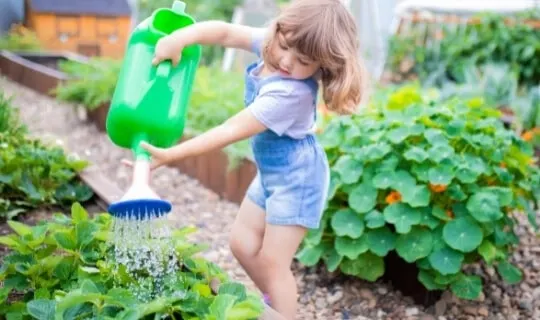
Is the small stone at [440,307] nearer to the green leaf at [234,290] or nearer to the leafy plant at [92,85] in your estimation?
the green leaf at [234,290]

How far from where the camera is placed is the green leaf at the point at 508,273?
2.76 m

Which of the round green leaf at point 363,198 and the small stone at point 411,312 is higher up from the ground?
the round green leaf at point 363,198

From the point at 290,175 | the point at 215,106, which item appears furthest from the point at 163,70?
the point at 215,106

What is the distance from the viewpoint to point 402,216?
8.70 ft

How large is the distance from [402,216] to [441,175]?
0.19m

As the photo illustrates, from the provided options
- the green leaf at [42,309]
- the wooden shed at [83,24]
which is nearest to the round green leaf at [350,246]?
→ the green leaf at [42,309]

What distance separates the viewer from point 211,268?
2.15 m

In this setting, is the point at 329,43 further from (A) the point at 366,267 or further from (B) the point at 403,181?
(A) the point at 366,267

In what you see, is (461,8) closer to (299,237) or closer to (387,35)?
(387,35)

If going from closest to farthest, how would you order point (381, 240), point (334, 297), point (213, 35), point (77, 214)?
1. point (213, 35)
2. point (77, 214)
3. point (381, 240)
4. point (334, 297)

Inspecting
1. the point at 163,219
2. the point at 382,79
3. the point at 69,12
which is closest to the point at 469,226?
the point at 163,219

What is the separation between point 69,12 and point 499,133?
7.03 metres

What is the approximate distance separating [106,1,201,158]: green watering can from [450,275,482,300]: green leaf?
119 cm

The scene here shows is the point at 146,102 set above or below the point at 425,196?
above
